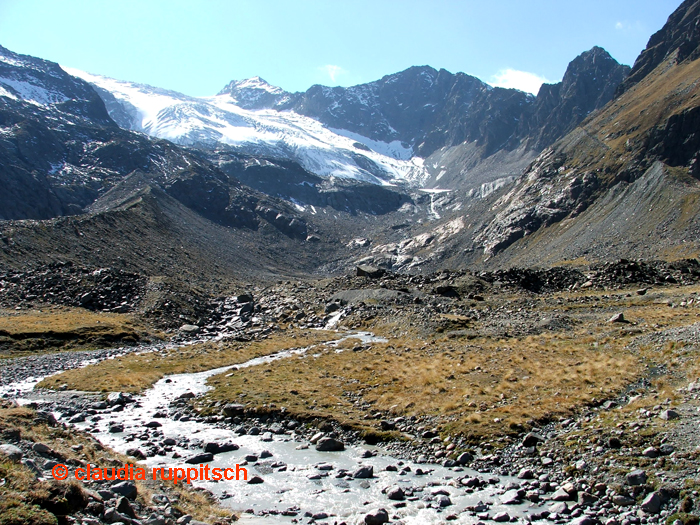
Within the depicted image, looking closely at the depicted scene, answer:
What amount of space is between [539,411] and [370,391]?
32.6ft

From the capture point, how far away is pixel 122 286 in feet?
222

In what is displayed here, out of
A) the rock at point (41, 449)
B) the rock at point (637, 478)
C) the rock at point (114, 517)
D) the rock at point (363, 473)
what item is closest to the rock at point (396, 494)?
the rock at point (363, 473)

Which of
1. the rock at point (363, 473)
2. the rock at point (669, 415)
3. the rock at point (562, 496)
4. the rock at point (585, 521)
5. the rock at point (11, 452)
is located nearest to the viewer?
the rock at point (11, 452)

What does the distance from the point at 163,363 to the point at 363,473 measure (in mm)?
28396

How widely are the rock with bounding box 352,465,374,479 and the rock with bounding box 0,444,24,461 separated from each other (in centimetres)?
1032

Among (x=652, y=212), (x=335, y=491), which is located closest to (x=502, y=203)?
(x=652, y=212)

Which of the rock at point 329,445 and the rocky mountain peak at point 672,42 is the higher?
the rocky mountain peak at point 672,42

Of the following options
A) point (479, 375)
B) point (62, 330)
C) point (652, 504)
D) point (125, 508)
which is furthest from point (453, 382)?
point (62, 330)

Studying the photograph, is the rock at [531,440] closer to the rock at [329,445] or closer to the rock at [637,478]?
the rock at [637,478]

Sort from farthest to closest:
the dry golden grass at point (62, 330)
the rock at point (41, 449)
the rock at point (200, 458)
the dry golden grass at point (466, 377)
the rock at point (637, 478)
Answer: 1. the dry golden grass at point (62, 330)
2. the dry golden grass at point (466, 377)
3. the rock at point (200, 458)
4. the rock at point (41, 449)
5. the rock at point (637, 478)

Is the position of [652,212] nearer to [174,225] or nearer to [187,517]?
[187,517]

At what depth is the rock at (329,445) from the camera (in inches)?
768

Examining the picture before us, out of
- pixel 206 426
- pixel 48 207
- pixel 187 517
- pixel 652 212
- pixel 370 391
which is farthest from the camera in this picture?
pixel 48 207

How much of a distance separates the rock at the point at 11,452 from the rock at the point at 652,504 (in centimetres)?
1668
